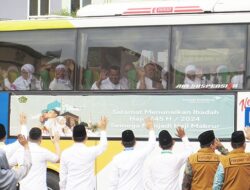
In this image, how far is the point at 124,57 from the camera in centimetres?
1461

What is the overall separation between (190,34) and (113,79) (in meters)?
1.60

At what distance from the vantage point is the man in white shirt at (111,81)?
1451 cm

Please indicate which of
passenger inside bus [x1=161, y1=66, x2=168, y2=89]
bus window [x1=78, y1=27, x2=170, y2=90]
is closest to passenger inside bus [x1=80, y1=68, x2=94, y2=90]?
bus window [x1=78, y1=27, x2=170, y2=90]

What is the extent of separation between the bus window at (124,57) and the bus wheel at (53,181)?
168cm

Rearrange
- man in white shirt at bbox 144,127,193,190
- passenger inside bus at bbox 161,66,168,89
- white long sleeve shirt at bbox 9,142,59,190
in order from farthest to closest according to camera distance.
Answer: passenger inside bus at bbox 161,66,168,89, white long sleeve shirt at bbox 9,142,59,190, man in white shirt at bbox 144,127,193,190

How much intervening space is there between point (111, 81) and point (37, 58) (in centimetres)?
160

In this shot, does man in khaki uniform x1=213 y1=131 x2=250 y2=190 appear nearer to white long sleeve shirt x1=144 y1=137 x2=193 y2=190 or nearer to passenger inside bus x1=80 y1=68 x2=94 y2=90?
white long sleeve shirt x1=144 y1=137 x2=193 y2=190

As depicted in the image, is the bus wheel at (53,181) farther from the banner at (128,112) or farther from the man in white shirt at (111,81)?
the man in white shirt at (111,81)

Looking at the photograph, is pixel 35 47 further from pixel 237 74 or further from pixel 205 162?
pixel 205 162

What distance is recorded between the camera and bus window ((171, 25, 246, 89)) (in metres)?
13.8

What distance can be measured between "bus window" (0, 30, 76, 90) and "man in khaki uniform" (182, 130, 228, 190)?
14.0 feet

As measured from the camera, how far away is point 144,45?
14484 millimetres

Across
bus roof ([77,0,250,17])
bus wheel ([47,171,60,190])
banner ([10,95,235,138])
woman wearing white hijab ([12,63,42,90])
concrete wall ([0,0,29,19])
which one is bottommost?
bus wheel ([47,171,60,190])

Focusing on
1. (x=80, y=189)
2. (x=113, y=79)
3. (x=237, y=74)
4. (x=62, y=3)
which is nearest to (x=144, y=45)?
(x=113, y=79)
